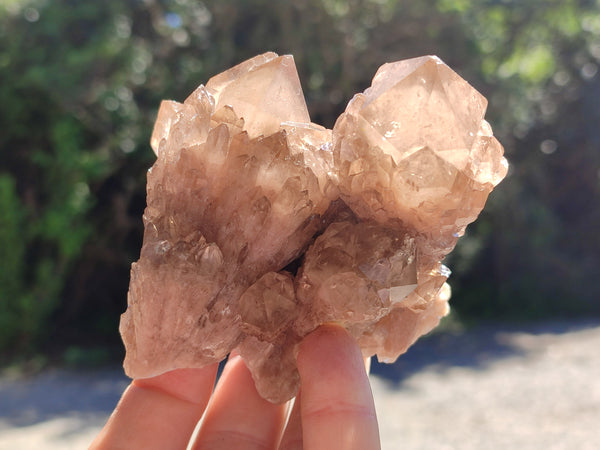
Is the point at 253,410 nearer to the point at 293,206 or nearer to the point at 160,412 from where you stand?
the point at 160,412

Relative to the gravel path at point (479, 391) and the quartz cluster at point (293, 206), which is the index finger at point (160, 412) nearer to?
the quartz cluster at point (293, 206)

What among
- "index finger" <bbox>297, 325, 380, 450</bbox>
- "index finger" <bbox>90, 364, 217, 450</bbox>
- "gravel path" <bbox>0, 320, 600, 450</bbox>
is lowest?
"gravel path" <bbox>0, 320, 600, 450</bbox>

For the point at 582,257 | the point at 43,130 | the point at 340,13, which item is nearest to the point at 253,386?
the point at 43,130

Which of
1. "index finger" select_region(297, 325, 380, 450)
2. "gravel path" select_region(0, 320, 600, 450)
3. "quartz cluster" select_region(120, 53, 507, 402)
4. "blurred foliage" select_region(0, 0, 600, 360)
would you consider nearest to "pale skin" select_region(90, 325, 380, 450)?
"index finger" select_region(297, 325, 380, 450)

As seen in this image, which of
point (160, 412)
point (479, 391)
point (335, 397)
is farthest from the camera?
point (479, 391)

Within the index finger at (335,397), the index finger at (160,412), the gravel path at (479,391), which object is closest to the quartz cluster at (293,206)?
the index finger at (335,397)

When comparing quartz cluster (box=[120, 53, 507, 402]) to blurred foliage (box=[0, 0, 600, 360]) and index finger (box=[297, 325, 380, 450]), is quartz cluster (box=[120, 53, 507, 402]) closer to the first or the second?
index finger (box=[297, 325, 380, 450])

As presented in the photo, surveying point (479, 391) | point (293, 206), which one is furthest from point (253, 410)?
point (479, 391)
